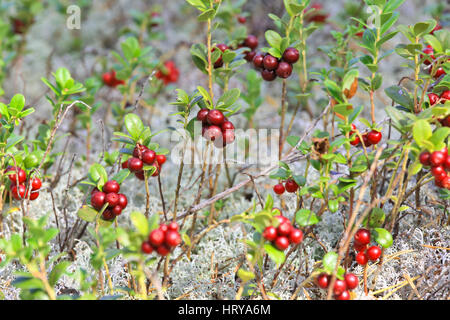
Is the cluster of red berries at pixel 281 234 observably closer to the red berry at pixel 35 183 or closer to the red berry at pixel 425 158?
the red berry at pixel 425 158

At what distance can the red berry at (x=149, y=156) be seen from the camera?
1384mm

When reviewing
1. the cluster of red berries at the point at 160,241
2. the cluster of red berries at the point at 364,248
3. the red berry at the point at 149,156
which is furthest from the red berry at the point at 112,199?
the cluster of red berries at the point at 364,248

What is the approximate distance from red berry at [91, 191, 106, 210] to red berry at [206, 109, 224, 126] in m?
0.40

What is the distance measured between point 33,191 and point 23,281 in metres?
0.50

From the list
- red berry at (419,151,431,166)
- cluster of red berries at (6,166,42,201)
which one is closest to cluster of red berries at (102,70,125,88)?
cluster of red berries at (6,166,42,201)

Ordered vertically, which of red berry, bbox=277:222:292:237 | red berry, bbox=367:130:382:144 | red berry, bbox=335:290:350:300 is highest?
red berry, bbox=367:130:382:144

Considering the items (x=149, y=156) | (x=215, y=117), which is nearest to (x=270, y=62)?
(x=215, y=117)

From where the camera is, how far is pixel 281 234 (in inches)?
46.2

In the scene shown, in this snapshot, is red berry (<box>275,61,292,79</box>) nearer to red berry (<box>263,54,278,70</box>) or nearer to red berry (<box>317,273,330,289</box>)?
red berry (<box>263,54,278,70</box>)

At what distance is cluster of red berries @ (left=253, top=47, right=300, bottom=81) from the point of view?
1539 millimetres

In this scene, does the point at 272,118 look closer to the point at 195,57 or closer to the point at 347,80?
the point at 195,57

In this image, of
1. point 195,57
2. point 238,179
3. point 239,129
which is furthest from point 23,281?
point 239,129

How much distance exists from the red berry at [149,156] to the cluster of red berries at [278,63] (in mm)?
508

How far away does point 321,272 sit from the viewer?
48.9 inches
